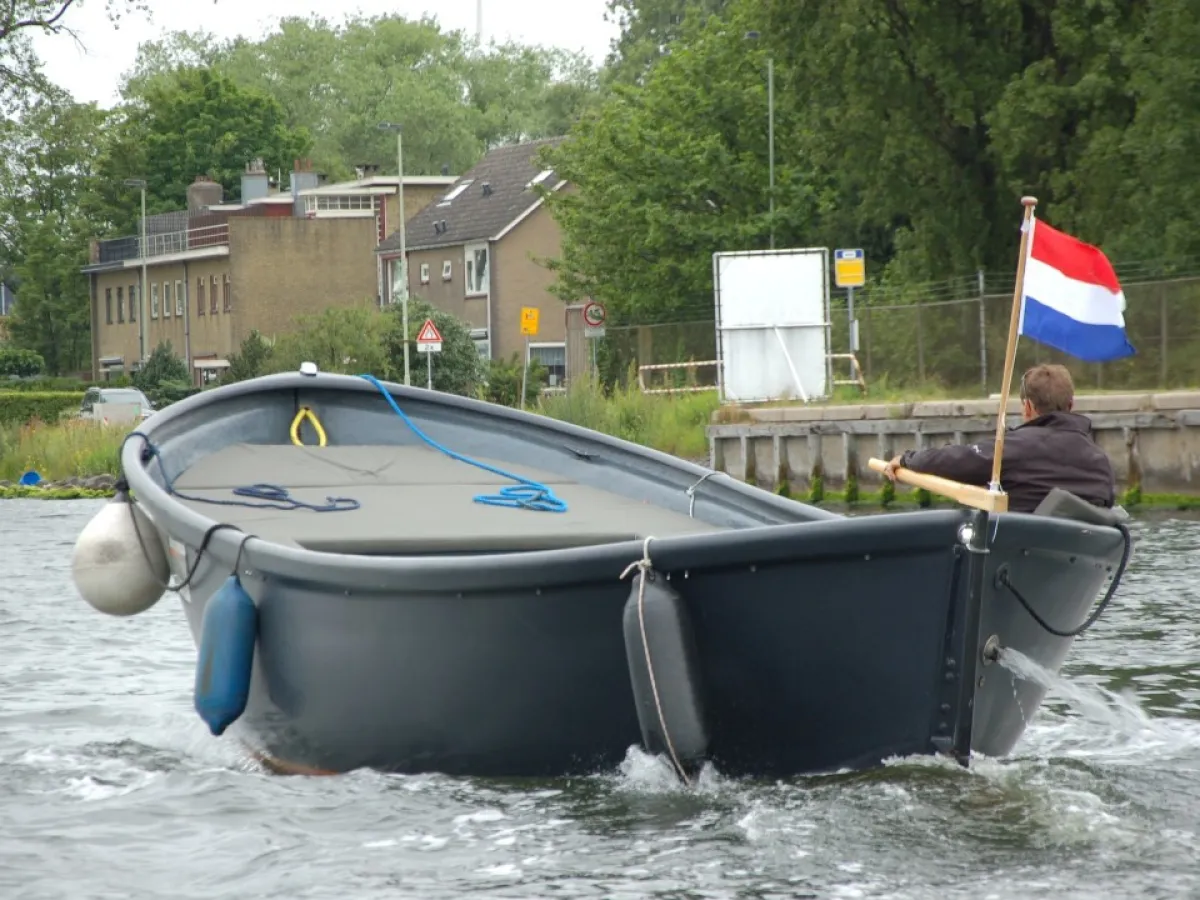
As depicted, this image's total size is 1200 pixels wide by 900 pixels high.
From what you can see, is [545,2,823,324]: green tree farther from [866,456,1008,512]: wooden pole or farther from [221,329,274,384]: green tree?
[866,456,1008,512]: wooden pole

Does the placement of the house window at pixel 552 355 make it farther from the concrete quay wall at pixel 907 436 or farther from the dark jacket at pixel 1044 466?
the dark jacket at pixel 1044 466

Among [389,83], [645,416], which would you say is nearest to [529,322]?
[645,416]

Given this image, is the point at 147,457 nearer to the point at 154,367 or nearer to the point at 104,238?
the point at 154,367

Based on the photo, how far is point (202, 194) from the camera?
7719 centimetres

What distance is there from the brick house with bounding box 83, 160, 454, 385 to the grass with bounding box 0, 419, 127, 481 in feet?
103

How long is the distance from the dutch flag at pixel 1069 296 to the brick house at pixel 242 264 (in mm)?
60318

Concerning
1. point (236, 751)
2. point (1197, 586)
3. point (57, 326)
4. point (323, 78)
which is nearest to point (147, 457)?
point (236, 751)

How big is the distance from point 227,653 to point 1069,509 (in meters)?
3.43

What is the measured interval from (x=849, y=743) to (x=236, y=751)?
322 centimetres

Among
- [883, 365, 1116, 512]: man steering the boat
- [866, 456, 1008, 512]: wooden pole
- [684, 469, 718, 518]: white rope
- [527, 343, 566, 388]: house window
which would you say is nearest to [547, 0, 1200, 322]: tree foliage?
[527, 343, 566, 388]: house window

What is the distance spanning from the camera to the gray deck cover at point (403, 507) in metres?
9.59

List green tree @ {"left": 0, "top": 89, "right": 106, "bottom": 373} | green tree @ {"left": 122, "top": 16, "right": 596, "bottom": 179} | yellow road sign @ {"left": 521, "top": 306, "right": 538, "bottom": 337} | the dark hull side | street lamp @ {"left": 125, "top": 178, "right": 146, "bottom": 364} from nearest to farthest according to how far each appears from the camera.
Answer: the dark hull side → yellow road sign @ {"left": 521, "top": 306, "right": 538, "bottom": 337} → street lamp @ {"left": 125, "top": 178, "right": 146, "bottom": 364} → green tree @ {"left": 0, "top": 89, "right": 106, "bottom": 373} → green tree @ {"left": 122, "top": 16, "right": 596, "bottom": 179}

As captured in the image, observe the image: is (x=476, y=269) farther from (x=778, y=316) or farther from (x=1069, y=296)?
(x=1069, y=296)

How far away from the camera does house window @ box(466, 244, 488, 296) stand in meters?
62.8
